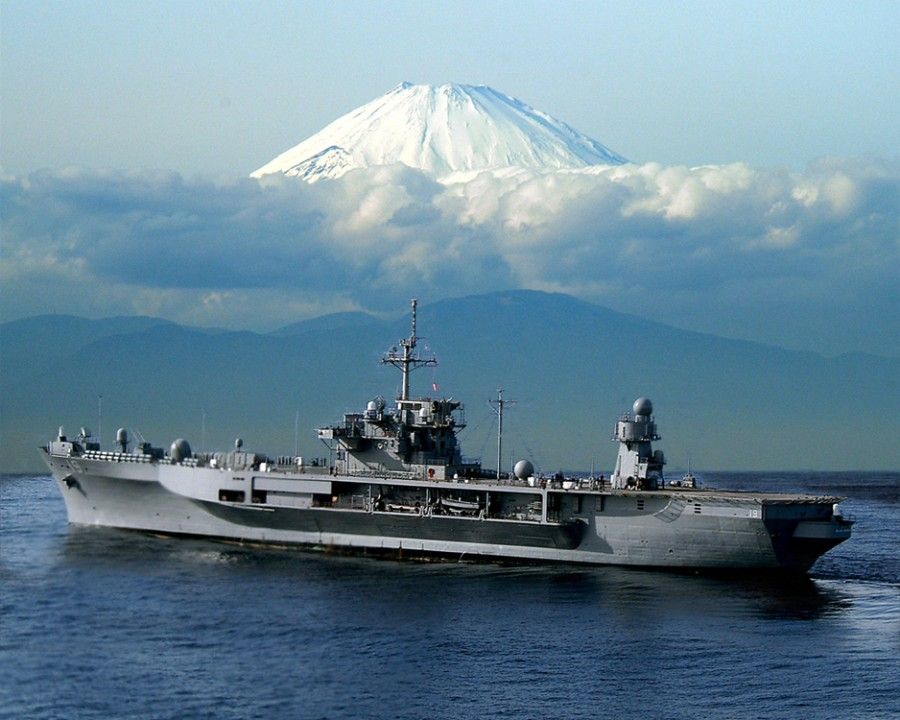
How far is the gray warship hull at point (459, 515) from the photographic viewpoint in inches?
1907

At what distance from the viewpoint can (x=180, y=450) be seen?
5972cm

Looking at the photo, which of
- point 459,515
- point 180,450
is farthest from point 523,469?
point 180,450

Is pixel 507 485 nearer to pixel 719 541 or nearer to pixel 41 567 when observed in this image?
pixel 719 541

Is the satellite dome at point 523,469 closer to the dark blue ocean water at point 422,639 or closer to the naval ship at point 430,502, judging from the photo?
the naval ship at point 430,502

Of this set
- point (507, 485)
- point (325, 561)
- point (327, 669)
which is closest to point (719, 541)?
point (507, 485)

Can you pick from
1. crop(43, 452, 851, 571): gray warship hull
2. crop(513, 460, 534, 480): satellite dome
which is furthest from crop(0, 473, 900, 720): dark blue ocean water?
crop(513, 460, 534, 480): satellite dome

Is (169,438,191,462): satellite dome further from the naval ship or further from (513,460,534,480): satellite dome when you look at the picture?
(513,460,534,480): satellite dome

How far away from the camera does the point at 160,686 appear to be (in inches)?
1241

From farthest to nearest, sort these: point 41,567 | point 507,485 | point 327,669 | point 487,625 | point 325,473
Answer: point 325,473, point 507,485, point 41,567, point 487,625, point 327,669

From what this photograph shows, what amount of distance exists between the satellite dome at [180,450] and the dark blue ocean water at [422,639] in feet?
20.1

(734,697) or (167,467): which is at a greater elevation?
(167,467)

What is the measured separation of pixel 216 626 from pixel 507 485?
16.4m

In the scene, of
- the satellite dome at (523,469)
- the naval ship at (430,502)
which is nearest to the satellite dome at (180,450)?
the naval ship at (430,502)

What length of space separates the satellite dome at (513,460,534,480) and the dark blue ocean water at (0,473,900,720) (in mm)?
4535
